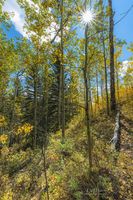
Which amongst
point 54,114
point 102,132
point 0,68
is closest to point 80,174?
point 102,132

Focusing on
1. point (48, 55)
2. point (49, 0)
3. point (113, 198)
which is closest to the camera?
point (113, 198)

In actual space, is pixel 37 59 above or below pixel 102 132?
above

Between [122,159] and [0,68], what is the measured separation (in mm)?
5892

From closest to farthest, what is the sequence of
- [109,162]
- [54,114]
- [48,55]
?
[109,162], [48,55], [54,114]

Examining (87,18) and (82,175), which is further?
(87,18)

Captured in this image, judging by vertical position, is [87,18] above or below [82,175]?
above

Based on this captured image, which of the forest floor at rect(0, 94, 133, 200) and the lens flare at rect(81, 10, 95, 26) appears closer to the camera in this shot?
the forest floor at rect(0, 94, 133, 200)

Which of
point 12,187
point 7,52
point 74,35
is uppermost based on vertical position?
point 74,35

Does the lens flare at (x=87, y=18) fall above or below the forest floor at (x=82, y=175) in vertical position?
above

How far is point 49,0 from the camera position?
8188 mm

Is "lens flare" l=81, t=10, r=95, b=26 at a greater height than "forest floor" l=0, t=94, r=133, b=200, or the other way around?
"lens flare" l=81, t=10, r=95, b=26

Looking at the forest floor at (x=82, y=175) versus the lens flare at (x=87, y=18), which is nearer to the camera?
the forest floor at (x=82, y=175)

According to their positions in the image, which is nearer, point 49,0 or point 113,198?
point 113,198

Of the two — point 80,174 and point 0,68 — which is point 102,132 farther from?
point 0,68
